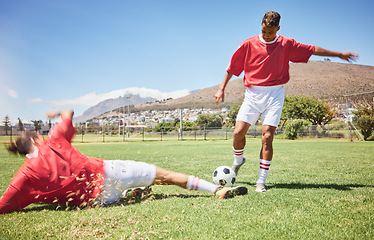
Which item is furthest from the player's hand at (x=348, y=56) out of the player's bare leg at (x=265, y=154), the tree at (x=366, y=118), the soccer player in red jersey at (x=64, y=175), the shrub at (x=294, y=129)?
the shrub at (x=294, y=129)

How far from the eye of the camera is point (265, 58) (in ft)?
13.7

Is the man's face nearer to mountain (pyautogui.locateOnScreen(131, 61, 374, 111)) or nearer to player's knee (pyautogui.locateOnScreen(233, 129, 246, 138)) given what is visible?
player's knee (pyautogui.locateOnScreen(233, 129, 246, 138))

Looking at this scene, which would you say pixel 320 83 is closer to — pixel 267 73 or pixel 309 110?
pixel 309 110

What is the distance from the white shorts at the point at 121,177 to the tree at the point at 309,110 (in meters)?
44.5

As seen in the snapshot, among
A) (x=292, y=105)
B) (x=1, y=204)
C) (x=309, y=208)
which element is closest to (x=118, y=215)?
(x=1, y=204)

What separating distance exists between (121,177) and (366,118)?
24.2 meters

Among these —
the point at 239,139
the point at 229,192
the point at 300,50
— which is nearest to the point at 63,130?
the point at 229,192

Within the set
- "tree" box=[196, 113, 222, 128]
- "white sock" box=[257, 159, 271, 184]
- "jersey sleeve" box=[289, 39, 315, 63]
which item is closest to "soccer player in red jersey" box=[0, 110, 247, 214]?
"white sock" box=[257, 159, 271, 184]

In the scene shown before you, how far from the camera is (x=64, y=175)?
292 cm

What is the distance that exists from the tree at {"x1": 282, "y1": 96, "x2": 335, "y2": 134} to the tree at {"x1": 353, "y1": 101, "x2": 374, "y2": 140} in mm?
19067

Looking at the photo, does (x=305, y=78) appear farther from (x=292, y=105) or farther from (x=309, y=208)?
(x=309, y=208)

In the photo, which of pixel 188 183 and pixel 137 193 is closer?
pixel 188 183

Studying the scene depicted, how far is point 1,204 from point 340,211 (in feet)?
11.7

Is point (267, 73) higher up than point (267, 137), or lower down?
higher up
